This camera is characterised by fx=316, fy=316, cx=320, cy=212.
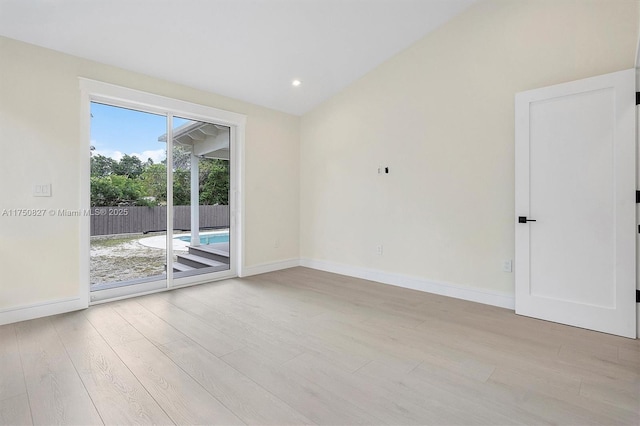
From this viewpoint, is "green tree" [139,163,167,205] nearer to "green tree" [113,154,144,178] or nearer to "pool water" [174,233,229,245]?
"green tree" [113,154,144,178]

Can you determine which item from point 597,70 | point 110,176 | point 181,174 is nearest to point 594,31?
point 597,70

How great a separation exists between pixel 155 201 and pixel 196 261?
3.48 feet

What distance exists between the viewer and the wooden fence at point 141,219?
3.56 m

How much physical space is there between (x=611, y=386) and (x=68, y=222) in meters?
4.66

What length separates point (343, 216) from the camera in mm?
4965

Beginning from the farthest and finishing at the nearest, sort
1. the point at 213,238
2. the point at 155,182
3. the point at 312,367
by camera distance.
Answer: the point at 213,238, the point at 155,182, the point at 312,367

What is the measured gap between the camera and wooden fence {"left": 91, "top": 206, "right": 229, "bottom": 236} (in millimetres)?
3564

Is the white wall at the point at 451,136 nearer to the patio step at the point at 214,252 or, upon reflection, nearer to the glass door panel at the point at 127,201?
the patio step at the point at 214,252

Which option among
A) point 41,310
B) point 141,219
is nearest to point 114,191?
point 141,219

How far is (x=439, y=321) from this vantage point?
3010 mm

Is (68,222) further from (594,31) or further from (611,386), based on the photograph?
(594,31)

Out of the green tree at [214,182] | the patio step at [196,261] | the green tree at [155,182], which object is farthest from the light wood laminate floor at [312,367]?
the green tree at [214,182]

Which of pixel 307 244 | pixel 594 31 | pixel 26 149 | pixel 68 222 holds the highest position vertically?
pixel 594 31

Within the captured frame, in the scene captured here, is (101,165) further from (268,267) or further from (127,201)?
(268,267)
